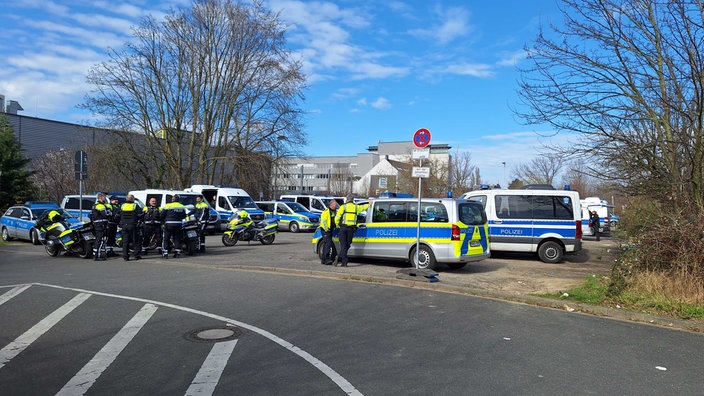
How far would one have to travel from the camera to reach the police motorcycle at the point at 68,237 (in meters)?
14.1

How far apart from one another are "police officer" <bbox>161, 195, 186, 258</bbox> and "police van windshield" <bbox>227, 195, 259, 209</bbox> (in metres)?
11.5

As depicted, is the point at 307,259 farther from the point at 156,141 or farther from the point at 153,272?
the point at 156,141

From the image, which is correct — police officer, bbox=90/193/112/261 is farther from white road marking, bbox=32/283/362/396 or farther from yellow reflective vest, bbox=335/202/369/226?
yellow reflective vest, bbox=335/202/369/226

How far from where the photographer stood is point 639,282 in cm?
874

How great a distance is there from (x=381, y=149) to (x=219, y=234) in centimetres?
9668

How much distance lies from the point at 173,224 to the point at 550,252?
35.7 ft

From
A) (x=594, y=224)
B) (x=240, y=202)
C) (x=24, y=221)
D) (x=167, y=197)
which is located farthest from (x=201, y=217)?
→ (x=594, y=224)

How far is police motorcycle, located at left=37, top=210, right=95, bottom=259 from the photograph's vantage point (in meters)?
14.1

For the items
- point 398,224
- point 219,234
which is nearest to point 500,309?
point 398,224

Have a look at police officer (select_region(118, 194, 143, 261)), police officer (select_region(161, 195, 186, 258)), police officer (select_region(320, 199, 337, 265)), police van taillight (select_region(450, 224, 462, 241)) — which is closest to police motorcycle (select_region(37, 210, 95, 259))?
police officer (select_region(118, 194, 143, 261))

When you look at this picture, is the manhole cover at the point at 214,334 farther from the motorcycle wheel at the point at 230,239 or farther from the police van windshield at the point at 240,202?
the police van windshield at the point at 240,202

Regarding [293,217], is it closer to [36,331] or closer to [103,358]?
[36,331]

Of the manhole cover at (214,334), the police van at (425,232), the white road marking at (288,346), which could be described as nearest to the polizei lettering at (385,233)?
the police van at (425,232)

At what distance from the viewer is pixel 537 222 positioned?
14.8m
